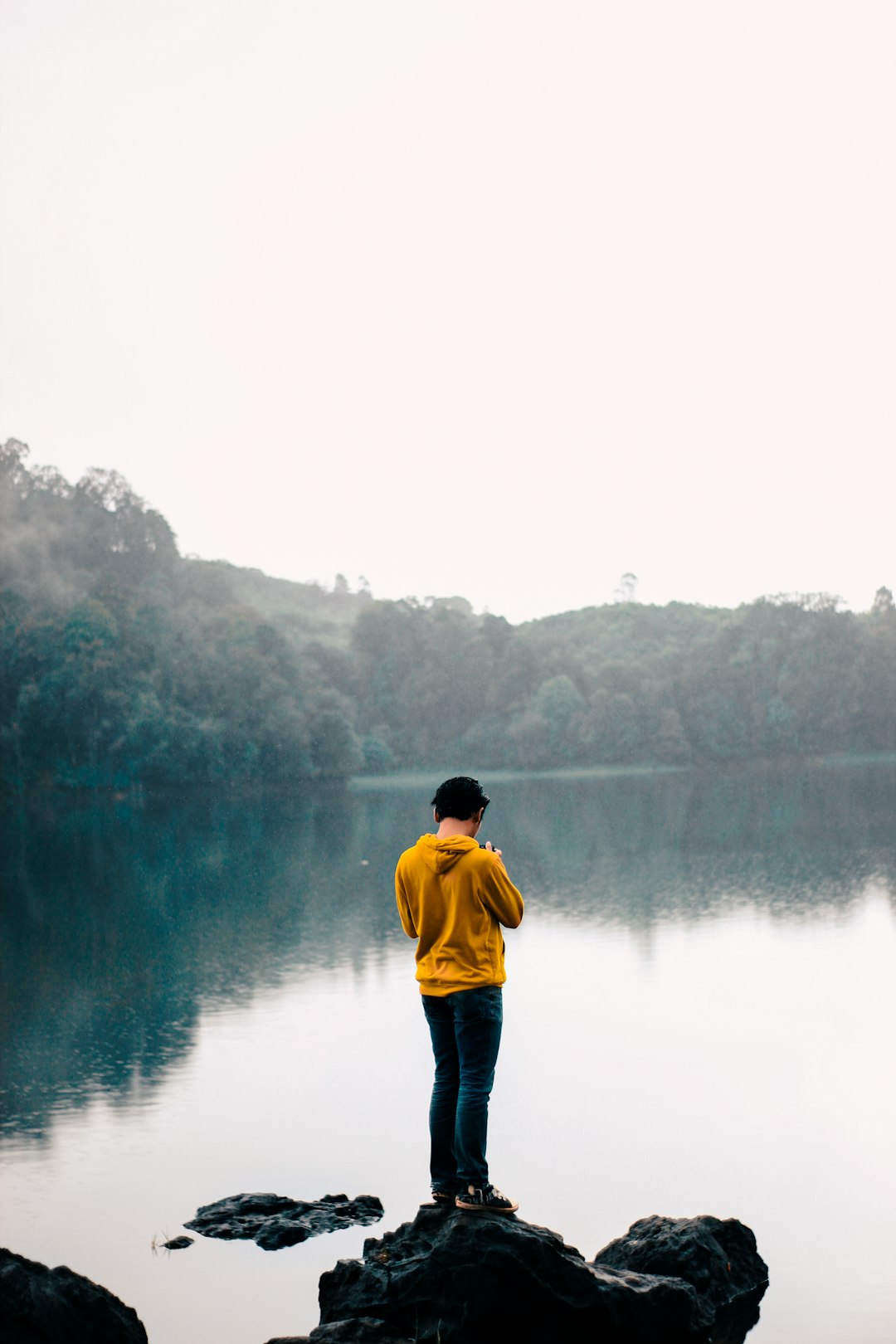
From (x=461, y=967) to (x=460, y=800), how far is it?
605mm

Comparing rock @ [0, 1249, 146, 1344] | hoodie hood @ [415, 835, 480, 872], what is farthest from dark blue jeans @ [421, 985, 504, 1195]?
rock @ [0, 1249, 146, 1344]

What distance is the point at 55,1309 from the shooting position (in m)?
4.55

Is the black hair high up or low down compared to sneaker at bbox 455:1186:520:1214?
up

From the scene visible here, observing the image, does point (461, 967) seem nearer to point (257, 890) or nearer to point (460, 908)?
point (460, 908)

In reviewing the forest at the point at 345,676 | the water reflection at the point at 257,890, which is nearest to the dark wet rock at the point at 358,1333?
the water reflection at the point at 257,890

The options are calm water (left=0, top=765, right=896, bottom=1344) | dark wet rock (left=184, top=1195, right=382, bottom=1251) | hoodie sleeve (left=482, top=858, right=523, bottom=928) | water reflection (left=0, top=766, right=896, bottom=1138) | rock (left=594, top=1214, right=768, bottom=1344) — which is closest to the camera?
hoodie sleeve (left=482, top=858, right=523, bottom=928)

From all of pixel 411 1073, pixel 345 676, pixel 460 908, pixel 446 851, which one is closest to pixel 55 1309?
pixel 460 908

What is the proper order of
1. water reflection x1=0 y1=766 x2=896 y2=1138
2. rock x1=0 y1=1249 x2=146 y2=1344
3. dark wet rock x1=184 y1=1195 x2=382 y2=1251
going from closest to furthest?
rock x1=0 y1=1249 x2=146 y2=1344
dark wet rock x1=184 y1=1195 x2=382 y2=1251
water reflection x1=0 y1=766 x2=896 y2=1138

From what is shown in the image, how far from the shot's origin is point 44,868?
994 inches

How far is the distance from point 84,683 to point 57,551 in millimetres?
16139

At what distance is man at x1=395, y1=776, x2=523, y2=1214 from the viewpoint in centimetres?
480

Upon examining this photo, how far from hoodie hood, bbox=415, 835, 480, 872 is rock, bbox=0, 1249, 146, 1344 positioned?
6.25 ft

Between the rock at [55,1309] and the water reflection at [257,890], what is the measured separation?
3164 mm

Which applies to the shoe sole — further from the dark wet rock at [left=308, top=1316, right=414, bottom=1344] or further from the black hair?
the black hair
